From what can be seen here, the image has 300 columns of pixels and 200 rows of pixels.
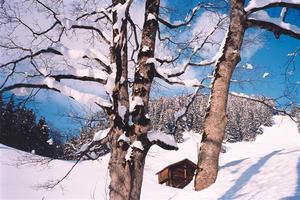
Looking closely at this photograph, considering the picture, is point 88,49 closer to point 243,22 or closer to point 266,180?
point 243,22

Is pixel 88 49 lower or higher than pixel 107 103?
higher

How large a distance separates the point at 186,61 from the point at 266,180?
2416 mm

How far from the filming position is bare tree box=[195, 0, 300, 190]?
6762 mm

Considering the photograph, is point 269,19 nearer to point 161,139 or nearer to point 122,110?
point 161,139

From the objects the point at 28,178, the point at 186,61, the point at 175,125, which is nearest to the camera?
the point at 186,61

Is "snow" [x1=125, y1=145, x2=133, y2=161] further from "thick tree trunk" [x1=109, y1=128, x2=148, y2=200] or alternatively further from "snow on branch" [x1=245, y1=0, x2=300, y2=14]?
"snow on branch" [x1=245, y1=0, x2=300, y2=14]

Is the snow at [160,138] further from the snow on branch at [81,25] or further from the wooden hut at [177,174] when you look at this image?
the wooden hut at [177,174]

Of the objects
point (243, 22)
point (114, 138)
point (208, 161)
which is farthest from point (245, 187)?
point (243, 22)

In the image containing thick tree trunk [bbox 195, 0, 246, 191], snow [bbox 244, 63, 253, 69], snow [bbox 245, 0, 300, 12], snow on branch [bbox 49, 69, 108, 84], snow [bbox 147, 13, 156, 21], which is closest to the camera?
snow on branch [bbox 49, 69, 108, 84]

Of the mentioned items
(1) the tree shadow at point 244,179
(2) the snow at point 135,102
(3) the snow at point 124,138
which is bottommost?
(1) the tree shadow at point 244,179

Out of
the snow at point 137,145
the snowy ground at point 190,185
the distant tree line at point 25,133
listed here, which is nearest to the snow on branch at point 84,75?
the snow at point 137,145

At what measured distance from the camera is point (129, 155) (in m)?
5.41

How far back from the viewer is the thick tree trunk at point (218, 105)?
677 centimetres

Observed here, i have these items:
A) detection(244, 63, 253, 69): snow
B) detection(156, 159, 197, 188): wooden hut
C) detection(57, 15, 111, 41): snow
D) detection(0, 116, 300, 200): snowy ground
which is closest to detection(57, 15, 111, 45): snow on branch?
detection(57, 15, 111, 41): snow
